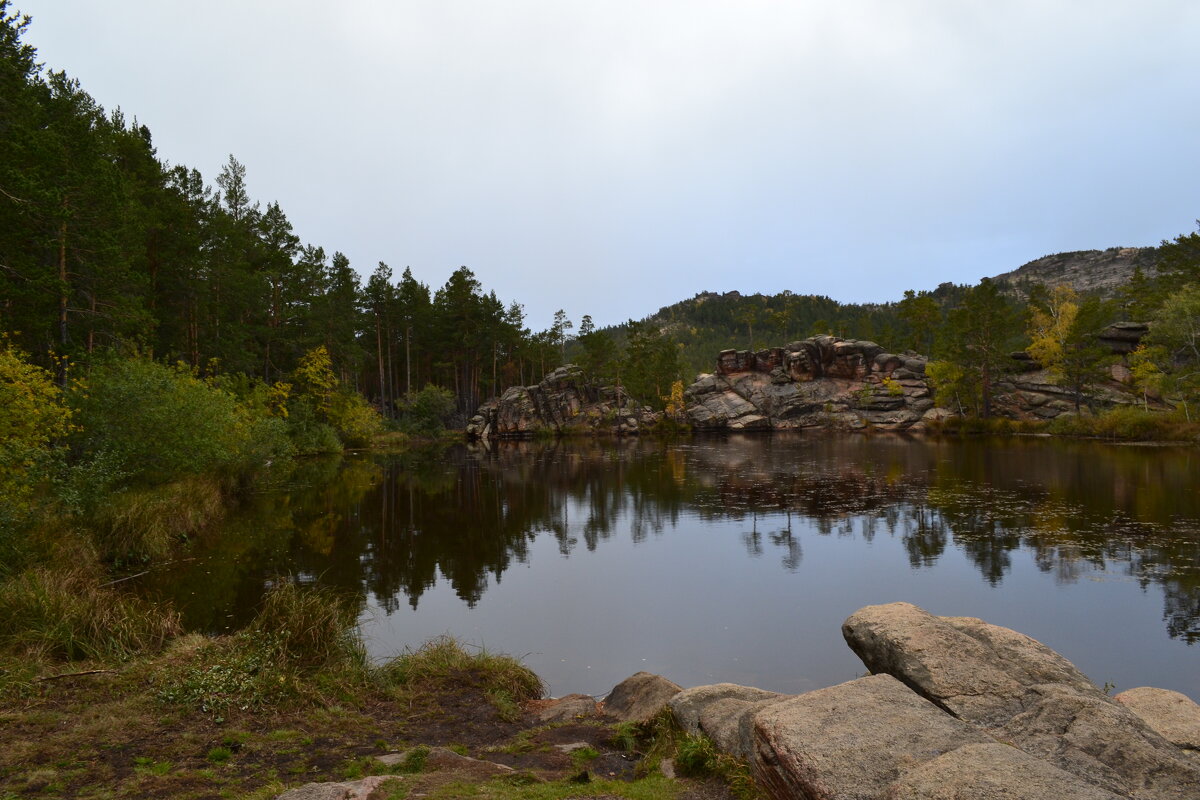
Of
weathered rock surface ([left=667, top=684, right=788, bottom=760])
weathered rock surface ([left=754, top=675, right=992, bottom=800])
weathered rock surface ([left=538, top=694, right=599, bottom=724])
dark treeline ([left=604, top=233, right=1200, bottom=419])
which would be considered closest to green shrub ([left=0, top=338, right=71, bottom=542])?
weathered rock surface ([left=538, top=694, right=599, bottom=724])

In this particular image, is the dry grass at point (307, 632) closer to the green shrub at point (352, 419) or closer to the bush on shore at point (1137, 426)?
the green shrub at point (352, 419)

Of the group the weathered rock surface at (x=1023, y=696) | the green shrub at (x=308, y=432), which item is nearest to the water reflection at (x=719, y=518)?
the green shrub at (x=308, y=432)

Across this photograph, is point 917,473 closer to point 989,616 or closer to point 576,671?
point 989,616

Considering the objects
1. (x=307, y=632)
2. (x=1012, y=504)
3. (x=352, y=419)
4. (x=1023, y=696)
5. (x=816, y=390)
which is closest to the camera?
(x=1023, y=696)

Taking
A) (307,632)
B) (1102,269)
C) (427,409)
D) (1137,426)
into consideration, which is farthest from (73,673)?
(1102,269)

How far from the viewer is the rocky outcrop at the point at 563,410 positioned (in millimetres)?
77312

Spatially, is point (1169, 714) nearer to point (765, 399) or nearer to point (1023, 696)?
point (1023, 696)

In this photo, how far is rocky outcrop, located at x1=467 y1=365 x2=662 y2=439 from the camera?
77.3 metres

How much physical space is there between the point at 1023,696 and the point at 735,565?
10973 mm

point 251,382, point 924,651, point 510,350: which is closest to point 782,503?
point 924,651

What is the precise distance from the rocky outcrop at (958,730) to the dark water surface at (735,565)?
3.45 meters

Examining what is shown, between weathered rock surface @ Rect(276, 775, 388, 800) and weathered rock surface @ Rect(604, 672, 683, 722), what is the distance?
132 inches

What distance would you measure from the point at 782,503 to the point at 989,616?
12.8 metres

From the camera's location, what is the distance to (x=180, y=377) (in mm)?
25781
